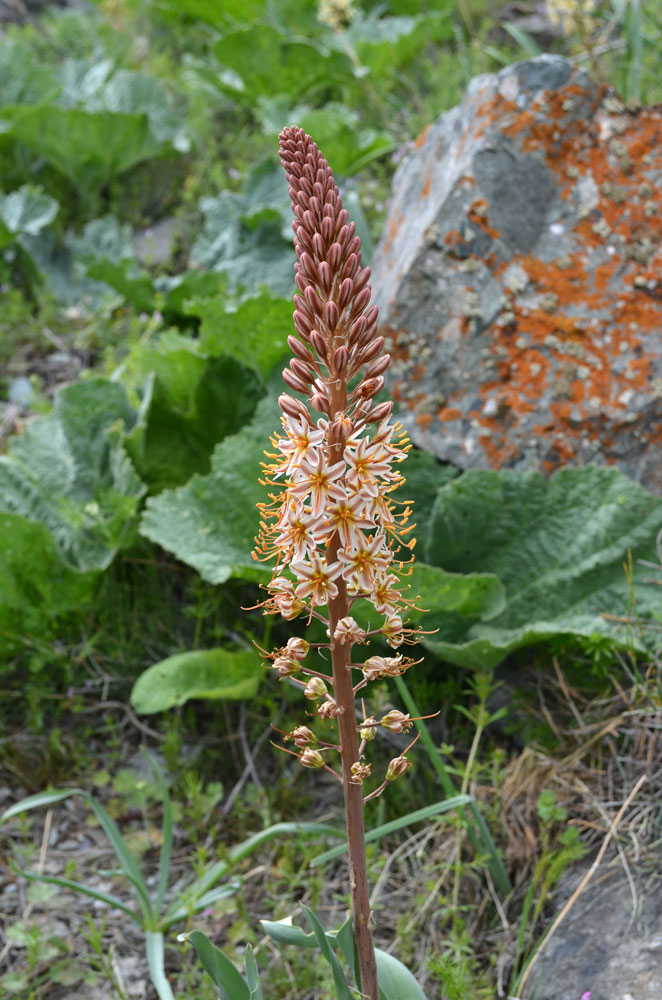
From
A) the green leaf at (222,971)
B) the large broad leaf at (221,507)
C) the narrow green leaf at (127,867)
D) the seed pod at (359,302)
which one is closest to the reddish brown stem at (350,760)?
the seed pod at (359,302)

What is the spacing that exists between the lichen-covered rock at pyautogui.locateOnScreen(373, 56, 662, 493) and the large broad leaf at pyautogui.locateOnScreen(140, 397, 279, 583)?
60 centimetres

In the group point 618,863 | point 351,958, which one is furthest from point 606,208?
point 351,958

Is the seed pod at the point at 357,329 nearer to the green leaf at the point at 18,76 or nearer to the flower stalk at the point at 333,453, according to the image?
the flower stalk at the point at 333,453

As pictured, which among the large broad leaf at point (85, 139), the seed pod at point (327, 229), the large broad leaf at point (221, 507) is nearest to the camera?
the seed pod at point (327, 229)

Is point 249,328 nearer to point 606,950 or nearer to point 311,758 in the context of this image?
point 311,758

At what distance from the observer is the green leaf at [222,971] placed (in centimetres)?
152

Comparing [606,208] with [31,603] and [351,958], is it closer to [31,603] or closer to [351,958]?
[31,603]

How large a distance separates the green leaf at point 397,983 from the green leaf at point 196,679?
121cm

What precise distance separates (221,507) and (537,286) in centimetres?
134

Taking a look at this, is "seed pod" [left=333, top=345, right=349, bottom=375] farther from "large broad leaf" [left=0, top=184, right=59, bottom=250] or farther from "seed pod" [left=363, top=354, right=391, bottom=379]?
"large broad leaf" [left=0, top=184, right=59, bottom=250]

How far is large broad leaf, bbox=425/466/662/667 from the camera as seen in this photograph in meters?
2.70

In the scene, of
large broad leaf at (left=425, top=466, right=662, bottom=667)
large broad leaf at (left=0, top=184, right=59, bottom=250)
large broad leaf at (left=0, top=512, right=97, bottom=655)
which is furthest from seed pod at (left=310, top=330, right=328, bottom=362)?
large broad leaf at (left=0, top=184, right=59, bottom=250)

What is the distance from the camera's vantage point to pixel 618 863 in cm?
223

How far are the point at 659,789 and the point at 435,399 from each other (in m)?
1.41
